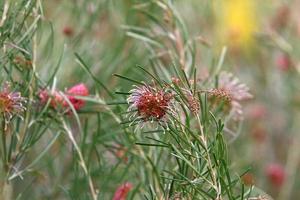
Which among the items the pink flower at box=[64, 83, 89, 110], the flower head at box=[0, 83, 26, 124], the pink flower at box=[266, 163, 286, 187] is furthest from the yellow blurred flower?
the flower head at box=[0, 83, 26, 124]

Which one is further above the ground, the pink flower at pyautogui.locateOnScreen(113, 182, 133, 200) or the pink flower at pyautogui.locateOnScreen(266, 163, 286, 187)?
the pink flower at pyautogui.locateOnScreen(113, 182, 133, 200)

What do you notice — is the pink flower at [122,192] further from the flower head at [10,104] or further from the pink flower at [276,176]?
the pink flower at [276,176]

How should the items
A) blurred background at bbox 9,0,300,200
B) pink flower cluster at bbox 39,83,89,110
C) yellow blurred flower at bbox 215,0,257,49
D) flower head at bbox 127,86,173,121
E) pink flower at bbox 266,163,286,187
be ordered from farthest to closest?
yellow blurred flower at bbox 215,0,257,49 < pink flower at bbox 266,163,286,187 < blurred background at bbox 9,0,300,200 < pink flower cluster at bbox 39,83,89,110 < flower head at bbox 127,86,173,121

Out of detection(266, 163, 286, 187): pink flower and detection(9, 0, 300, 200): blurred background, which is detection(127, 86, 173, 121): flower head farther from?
detection(266, 163, 286, 187): pink flower

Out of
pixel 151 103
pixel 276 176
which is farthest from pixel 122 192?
pixel 276 176

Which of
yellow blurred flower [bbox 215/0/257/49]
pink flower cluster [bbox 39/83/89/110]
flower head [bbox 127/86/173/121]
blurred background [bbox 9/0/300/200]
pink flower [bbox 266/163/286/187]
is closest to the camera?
flower head [bbox 127/86/173/121]

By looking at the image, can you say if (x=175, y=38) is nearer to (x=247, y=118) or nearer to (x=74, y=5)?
(x=74, y=5)

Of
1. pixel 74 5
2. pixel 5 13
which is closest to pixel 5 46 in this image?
pixel 5 13

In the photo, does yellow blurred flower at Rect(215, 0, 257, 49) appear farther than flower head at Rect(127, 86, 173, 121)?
Yes
